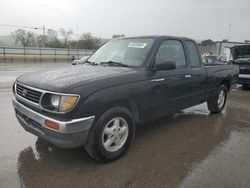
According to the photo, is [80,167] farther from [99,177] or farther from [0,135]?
[0,135]

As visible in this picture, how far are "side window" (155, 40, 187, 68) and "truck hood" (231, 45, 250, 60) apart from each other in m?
7.34

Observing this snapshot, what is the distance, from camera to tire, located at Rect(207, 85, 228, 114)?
5713mm

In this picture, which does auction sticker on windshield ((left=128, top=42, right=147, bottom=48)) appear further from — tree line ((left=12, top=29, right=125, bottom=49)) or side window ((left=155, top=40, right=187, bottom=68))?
tree line ((left=12, top=29, right=125, bottom=49))

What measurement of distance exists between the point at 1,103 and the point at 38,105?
4.16 m

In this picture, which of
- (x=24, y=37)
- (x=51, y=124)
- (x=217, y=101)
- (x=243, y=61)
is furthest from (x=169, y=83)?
(x=24, y=37)

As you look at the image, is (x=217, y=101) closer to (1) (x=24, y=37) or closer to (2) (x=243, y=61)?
(2) (x=243, y=61)

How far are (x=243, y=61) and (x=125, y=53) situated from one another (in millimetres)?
7851

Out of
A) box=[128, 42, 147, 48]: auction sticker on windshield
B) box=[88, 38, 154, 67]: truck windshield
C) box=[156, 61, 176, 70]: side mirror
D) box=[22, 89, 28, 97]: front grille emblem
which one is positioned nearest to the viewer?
box=[22, 89, 28, 97]: front grille emblem

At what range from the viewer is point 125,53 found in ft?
13.2

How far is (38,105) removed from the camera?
2930mm

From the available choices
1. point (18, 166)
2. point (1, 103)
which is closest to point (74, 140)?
point (18, 166)

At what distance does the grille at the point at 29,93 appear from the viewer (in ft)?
9.78

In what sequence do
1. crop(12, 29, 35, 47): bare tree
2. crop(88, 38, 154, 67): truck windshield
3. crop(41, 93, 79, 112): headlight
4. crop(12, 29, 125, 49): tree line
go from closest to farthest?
crop(41, 93, 79, 112): headlight
crop(88, 38, 154, 67): truck windshield
crop(12, 29, 125, 49): tree line
crop(12, 29, 35, 47): bare tree

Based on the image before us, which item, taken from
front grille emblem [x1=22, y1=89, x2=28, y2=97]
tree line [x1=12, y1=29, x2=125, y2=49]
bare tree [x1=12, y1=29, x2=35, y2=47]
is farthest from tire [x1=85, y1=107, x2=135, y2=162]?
bare tree [x1=12, y1=29, x2=35, y2=47]
